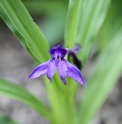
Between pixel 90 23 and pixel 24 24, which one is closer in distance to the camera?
pixel 24 24

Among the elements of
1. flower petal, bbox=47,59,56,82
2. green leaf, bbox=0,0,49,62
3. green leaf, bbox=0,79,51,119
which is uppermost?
green leaf, bbox=0,0,49,62

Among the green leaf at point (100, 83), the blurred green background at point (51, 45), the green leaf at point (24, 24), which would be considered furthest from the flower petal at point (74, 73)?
the blurred green background at point (51, 45)

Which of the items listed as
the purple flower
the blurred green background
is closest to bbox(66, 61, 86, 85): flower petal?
the purple flower

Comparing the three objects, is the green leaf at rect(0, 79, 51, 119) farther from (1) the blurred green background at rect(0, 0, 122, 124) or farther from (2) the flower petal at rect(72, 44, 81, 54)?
(1) the blurred green background at rect(0, 0, 122, 124)

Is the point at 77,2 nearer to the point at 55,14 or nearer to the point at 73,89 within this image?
the point at 73,89

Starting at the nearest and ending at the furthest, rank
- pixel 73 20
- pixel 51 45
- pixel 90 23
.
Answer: pixel 73 20 → pixel 90 23 → pixel 51 45

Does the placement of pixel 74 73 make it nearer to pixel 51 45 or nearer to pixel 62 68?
pixel 62 68

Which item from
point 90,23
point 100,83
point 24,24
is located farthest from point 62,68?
point 100,83
